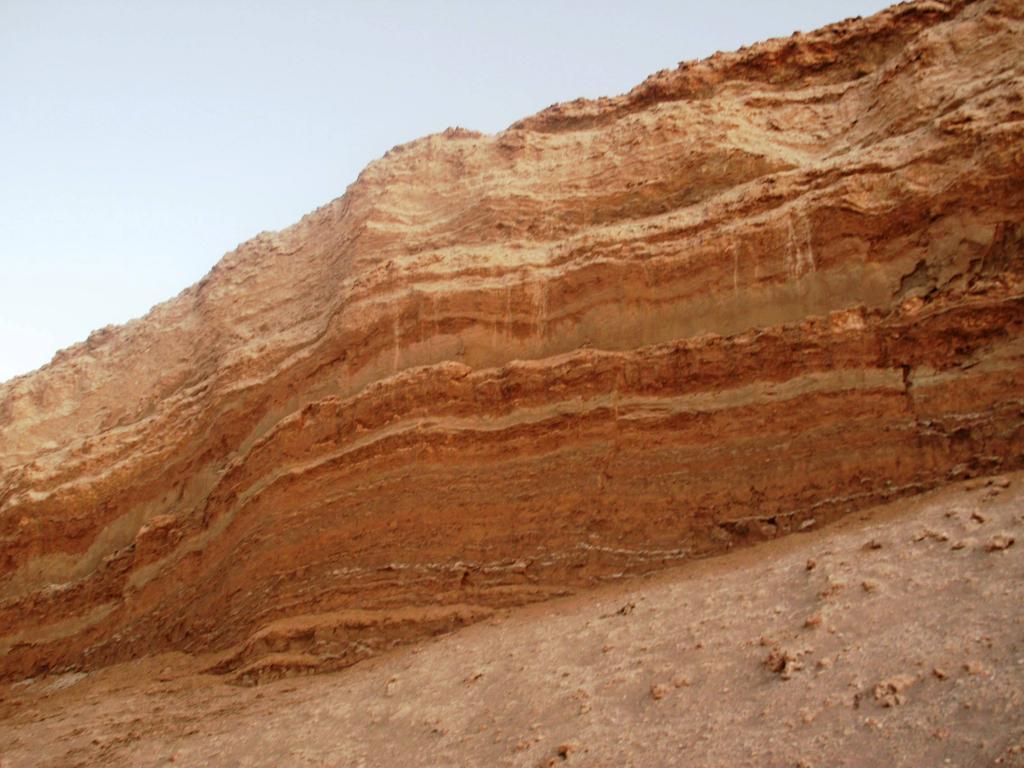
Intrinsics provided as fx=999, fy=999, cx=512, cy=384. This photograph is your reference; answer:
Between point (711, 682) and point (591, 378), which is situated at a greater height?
point (591, 378)

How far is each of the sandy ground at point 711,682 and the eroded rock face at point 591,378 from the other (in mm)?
770

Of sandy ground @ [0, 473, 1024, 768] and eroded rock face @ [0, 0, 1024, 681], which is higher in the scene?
eroded rock face @ [0, 0, 1024, 681]

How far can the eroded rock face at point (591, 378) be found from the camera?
32.1ft

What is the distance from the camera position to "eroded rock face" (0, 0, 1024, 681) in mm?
9789

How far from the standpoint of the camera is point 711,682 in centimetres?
667

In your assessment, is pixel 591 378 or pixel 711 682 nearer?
pixel 711 682

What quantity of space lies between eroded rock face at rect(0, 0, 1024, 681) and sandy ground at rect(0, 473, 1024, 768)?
0.77 meters

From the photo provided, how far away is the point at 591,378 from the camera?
11.2m

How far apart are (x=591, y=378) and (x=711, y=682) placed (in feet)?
16.3

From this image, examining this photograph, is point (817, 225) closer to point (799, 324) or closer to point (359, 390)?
point (799, 324)

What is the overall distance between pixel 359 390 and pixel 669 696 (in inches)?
279

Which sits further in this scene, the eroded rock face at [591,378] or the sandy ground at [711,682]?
the eroded rock face at [591,378]

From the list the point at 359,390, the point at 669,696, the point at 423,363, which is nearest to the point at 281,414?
the point at 359,390

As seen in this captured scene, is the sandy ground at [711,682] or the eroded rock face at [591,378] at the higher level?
the eroded rock face at [591,378]
